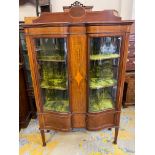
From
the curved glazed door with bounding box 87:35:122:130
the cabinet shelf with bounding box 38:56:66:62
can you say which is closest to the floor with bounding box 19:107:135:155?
the curved glazed door with bounding box 87:35:122:130

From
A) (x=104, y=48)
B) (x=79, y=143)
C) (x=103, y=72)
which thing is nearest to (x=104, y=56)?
(x=104, y=48)

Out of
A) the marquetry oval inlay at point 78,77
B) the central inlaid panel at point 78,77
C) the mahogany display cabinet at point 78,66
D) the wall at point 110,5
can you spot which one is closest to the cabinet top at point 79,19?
the mahogany display cabinet at point 78,66

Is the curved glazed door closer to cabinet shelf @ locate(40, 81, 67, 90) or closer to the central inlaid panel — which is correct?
the central inlaid panel

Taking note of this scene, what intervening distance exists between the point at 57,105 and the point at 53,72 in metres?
0.38

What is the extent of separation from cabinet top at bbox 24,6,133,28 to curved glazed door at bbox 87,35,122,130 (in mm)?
146

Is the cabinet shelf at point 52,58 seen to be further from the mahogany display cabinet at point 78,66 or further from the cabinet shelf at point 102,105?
the cabinet shelf at point 102,105

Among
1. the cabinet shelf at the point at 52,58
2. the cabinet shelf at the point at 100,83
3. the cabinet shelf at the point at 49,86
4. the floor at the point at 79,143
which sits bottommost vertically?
the floor at the point at 79,143

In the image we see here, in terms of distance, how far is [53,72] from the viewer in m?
1.95

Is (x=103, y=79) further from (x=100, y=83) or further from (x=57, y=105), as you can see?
(x=57, y=105)

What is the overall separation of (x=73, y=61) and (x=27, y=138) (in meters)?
1.27

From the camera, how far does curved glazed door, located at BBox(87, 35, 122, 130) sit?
1.73 meters

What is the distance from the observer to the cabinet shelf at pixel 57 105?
195 cm
